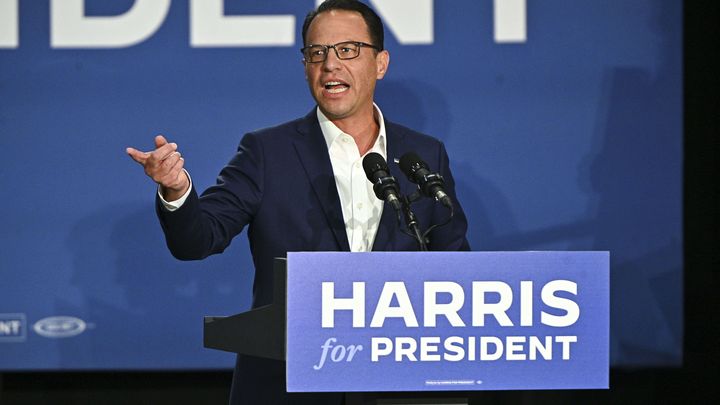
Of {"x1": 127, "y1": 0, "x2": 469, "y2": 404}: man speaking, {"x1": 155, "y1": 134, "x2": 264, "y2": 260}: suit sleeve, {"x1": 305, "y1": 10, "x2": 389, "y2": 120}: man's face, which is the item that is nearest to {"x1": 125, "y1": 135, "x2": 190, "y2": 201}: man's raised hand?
{"x1": 155, "y1": 134, "x2": 264, "y2": 260}: suit sleeve

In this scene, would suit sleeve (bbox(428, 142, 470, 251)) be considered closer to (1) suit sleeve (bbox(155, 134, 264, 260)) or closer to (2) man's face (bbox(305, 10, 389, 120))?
(2) man's face (bbox(305, 10, 389, 120))

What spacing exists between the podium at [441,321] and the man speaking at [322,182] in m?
0.42

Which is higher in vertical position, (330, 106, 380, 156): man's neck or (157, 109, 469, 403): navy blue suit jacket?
(330, 106, 380, 156): man's neck

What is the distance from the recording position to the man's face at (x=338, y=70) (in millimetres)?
2287

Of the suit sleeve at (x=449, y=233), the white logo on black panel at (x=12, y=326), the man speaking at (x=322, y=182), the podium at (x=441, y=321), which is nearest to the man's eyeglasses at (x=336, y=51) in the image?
the man speaking at (x=322, y=182)

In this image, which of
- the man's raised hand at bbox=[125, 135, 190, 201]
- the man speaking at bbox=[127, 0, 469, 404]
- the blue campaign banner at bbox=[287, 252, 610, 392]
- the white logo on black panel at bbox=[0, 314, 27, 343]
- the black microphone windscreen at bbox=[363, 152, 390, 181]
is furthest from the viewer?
the white logo on black panel at bbox=[0, 314, 27, 343]

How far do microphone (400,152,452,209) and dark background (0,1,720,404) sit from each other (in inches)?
82.6

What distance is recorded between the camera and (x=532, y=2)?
3783 mm

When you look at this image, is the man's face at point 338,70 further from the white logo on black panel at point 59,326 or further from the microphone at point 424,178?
the white logo on black panel at point 59,326

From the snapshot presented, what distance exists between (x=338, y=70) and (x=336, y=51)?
5cm

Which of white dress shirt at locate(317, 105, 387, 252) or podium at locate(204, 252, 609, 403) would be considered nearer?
podium at locate(204, 252, 609, 403)

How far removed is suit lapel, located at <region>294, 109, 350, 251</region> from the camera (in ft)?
7.08
